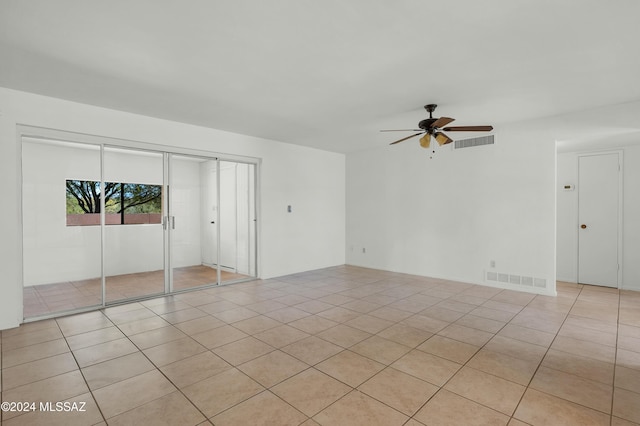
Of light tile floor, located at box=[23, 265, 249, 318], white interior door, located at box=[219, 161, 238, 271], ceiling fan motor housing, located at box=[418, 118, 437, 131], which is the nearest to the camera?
light tile floor, located at box=[23, 265, 249, 318]

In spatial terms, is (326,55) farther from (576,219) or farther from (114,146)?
(576,219)

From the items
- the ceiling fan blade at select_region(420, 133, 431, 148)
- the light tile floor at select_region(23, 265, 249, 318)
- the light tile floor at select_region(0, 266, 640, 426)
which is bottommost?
the light tile floor at select_region(0, 266, 640, 426)

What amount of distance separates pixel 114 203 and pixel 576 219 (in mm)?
8133

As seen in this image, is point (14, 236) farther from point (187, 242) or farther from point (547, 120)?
point (547, 120)

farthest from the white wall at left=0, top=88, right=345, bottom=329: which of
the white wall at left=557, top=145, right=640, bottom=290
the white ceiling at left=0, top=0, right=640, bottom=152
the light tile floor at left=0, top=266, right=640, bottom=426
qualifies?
the white wall at left=557, top=145, right=640, bottom=290

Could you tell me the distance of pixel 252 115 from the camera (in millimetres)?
4762

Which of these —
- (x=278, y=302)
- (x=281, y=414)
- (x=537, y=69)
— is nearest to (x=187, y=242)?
(x=278, y=302)

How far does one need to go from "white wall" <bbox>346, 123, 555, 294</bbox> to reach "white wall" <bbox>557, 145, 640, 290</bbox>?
149cm

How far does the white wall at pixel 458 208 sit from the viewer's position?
5.13m

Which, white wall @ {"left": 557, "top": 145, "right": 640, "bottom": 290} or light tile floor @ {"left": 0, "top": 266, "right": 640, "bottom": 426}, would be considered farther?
white wall @ {"left": 557, "top": 145, "right": 640, "bottom": 290}

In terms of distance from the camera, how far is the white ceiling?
2305mm

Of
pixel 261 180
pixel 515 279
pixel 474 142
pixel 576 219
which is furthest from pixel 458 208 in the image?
pixel 261 180

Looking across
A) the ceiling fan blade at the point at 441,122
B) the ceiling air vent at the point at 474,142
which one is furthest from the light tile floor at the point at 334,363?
the ceiling air vent at the point at 474,142

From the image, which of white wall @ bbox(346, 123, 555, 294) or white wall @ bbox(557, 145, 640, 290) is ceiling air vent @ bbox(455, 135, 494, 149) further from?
white wall @ bbox(557, 145, 640, 290)
